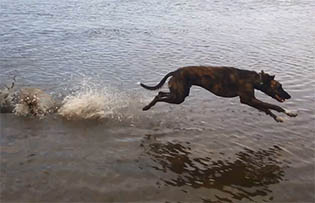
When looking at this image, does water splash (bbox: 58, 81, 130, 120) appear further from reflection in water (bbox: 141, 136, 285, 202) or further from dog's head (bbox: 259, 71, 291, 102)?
dog's head (bbox: 259, 71, 291, 102)

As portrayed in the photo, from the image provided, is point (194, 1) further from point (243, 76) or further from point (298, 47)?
point (243, 76)

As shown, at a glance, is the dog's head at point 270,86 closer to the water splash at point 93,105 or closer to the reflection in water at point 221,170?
the reflection in water at point 221,170

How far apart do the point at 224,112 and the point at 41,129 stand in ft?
11.5

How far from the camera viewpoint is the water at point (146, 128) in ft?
17.0

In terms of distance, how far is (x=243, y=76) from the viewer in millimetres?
7207

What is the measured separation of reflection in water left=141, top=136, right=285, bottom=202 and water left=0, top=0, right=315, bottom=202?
0.05ft

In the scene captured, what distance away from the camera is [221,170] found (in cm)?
573

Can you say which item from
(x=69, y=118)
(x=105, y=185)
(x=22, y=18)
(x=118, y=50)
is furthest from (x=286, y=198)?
(x=22, y=18)

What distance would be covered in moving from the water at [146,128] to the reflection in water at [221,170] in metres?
0.02

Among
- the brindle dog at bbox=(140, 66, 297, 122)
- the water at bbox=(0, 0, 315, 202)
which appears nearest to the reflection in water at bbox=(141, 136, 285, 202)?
the water at bbox=(0, 0, 315, 202)

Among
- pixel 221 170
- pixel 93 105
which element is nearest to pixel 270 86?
pixel 221 170

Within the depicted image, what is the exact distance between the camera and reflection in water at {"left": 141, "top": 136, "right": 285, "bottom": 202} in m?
5.21

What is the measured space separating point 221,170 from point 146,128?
1852mm

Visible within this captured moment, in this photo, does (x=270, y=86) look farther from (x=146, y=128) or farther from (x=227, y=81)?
(x=146, y=128)
